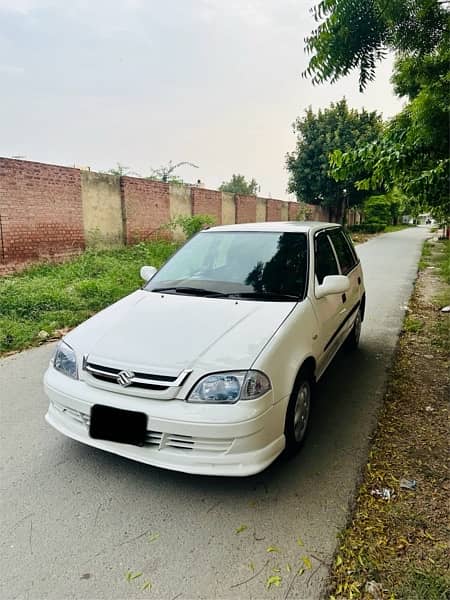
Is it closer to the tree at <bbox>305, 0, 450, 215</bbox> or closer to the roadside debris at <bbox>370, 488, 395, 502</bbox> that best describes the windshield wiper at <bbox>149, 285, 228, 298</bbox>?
the roadside debris at <bbox>370, 488, 395, 502</bbox>

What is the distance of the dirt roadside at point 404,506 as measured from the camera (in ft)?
5.86

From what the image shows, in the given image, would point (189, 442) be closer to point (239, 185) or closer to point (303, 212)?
point (303, 212)

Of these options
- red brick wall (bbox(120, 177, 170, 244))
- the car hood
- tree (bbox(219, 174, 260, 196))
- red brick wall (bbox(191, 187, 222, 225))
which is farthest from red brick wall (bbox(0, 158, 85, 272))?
tree (bbox(219, 174, 260, 196))

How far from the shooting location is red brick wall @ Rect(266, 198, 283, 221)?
2008 cm

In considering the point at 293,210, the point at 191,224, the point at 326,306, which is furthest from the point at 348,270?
the point at 293,210

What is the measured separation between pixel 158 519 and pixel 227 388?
81 cm

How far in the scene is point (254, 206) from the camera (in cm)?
1861

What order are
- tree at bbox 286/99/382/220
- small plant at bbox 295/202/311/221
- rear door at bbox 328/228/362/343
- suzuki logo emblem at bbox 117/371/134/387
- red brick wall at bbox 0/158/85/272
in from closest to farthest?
suzuki logo emblem at bbox 117/371/134/387 < rear door at bbox 328/228/362/343 < red brick wall at bbox 0/158/85/272 < small plant at bbox 295/202/311/221 < tree at bbox 286/99/382/220

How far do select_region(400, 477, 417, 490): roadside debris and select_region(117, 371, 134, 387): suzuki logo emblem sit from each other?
70.9 inches

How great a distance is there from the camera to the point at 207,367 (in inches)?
87.7

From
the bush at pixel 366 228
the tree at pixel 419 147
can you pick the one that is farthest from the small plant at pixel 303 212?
the tree at pixel 419 147

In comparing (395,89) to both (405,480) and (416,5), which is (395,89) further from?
(405,480)

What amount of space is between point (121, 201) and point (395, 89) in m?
8.03

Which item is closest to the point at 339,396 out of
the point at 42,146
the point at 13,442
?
the point at 13,442
